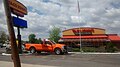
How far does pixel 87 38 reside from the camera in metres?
63.3

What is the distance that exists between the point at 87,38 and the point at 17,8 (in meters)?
26.9

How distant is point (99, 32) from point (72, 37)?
6.29 meters

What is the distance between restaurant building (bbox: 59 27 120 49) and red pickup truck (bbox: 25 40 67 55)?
20371 mm

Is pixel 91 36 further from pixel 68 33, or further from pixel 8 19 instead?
pixel 8 19

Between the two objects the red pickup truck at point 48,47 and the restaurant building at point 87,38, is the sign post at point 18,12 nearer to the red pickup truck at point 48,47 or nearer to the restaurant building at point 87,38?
the red pickup truck at point 48,47

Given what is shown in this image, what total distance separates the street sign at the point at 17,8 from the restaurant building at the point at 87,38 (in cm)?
1927

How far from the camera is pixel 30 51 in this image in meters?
40.0

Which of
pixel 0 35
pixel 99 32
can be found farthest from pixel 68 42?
pixel 0 35

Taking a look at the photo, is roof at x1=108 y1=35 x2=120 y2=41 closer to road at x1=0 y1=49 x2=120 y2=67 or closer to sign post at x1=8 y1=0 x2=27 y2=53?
sign post at x1=8 y1=0 x2=27 y2=53

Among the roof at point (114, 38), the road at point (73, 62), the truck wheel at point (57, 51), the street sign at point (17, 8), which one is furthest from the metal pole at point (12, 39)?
the roof at point (114, 38)

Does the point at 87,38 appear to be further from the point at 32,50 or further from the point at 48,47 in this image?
the point at 48,47

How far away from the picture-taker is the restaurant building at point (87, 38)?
203ft

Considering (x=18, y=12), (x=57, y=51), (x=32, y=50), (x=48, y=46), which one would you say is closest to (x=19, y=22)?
(x=18, y=12)

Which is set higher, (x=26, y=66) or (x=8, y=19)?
(x=8, y=19)
